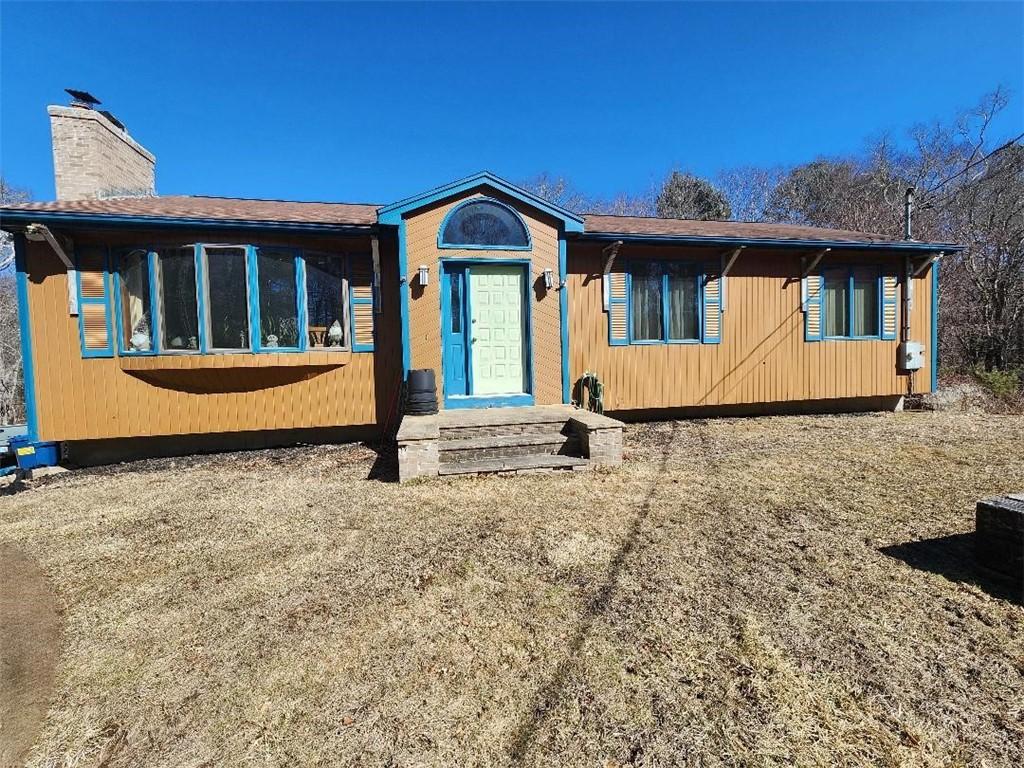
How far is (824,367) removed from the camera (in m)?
7.93

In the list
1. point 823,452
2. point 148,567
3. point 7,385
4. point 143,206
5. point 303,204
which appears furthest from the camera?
point 7,385

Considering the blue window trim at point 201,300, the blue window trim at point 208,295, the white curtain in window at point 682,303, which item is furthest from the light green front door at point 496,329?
the blue window trim at point 201,300

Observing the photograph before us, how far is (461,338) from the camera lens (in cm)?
635

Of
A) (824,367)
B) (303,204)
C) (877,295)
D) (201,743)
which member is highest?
(303,204)

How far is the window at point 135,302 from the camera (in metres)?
5.76

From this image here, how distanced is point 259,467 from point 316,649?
4078mm

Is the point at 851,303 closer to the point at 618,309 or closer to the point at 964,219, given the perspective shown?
the point at 618,309

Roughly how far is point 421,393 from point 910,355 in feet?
26.8

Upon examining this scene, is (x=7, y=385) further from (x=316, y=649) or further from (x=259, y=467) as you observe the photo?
(x=316, y=649)

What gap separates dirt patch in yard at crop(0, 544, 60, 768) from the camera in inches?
67.9

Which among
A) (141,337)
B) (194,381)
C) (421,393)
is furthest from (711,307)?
(141,337)

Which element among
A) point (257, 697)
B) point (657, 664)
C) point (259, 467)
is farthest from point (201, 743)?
point (259, 467)

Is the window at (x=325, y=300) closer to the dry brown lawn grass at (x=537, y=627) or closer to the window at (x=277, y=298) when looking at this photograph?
the window at (x=277, y=298)

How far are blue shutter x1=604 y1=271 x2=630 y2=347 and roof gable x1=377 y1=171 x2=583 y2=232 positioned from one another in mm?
1372
